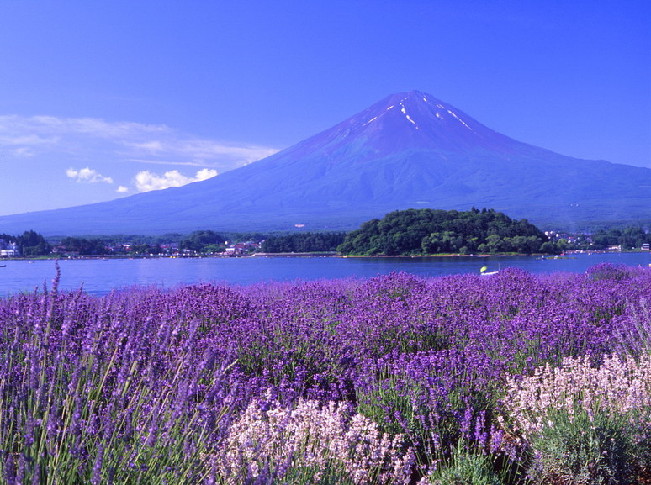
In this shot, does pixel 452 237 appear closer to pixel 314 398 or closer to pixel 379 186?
→ pixel 314 398

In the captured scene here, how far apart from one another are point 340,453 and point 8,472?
148 centimetres

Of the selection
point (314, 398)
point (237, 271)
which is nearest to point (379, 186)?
point (237, 271)

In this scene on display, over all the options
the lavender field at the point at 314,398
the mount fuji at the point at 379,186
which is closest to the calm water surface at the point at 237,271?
the lavender field at the point at 314,398

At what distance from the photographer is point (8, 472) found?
1.50 metres

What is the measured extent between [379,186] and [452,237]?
12443 centimetres

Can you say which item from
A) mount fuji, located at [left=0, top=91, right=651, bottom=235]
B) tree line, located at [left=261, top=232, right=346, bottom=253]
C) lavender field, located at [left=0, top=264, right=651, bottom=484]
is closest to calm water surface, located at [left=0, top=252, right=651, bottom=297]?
tree line, located at [left=261, top=232, right=346, bottom=253]

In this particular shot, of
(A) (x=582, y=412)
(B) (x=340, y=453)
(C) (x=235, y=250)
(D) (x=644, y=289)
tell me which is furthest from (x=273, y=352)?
(C) (x=235, y=250)

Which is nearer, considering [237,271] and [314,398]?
[314,398]

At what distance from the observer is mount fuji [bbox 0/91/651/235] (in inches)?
5300

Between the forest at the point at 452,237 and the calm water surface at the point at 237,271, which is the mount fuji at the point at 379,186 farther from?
the calm water surface at the point at 237,271

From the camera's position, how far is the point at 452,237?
1708 inches

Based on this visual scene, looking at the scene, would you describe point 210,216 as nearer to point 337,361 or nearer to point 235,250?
point 235,250

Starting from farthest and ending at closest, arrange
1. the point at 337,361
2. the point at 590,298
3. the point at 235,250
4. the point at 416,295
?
the point at 235,250, the point at 416,295, the point at 590,298, the point at 337,361

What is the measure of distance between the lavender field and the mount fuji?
106 m
